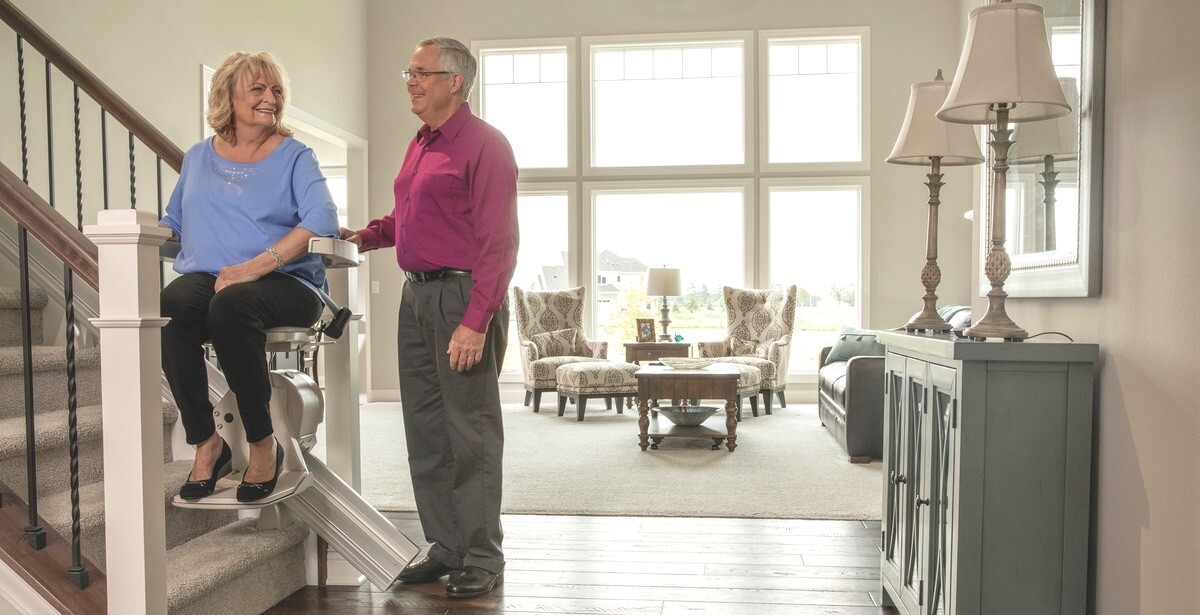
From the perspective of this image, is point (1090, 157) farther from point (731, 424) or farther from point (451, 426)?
point (731, 424)

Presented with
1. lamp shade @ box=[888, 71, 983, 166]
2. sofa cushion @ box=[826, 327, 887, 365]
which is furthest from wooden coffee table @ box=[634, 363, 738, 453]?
lamp shade @ box=[888, 71, 983, 166]

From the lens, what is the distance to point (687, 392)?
553 centimetres

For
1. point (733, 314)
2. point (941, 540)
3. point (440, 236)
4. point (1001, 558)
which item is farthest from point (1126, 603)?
point (733, 314)

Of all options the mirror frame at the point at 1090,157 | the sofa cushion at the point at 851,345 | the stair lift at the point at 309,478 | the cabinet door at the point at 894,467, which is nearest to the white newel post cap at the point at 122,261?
the stair lift at the point at 309,478

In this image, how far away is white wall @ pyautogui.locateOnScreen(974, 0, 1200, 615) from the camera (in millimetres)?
1536

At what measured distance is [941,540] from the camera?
1979mm

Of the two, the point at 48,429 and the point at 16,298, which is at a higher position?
the point at 16,298

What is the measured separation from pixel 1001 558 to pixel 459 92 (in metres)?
1.82

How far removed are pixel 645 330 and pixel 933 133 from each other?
5.14 meters

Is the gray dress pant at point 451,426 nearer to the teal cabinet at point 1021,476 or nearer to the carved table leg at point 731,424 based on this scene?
the teal cabinet at point 1021,476

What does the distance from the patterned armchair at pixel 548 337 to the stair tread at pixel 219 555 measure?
181 inches

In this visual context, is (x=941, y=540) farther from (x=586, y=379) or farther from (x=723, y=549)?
(x=586, y=379)

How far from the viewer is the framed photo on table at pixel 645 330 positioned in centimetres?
769

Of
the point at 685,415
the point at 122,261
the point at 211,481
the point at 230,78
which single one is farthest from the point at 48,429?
the point at 685,415
